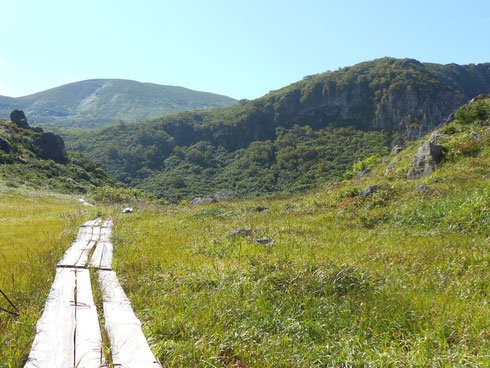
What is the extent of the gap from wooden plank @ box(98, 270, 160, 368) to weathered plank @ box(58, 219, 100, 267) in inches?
67.3

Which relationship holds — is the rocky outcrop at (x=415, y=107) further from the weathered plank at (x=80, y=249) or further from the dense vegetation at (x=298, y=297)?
the weathered plank at (x=80, y=249)

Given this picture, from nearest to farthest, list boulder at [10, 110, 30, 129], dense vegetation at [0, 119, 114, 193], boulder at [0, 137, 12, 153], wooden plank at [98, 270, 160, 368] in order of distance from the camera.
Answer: wooden plank at [98, 270, 160, 368]
dense vegetation at [0, 119, 114, 193]
boulder at [0, 137, 12, 153]
boulder at [10, 110, 30, 129]

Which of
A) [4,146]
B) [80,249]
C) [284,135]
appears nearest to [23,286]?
[80,249]

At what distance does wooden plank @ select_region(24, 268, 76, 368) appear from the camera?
8.25 ft

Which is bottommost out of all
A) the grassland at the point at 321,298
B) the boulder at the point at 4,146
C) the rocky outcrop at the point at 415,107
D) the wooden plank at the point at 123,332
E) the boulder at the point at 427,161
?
the grassland at the point at 321,298

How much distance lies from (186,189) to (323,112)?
80620 millimetres

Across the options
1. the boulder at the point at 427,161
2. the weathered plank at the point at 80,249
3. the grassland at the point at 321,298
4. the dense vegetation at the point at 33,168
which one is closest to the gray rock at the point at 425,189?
the grassland at the point at 321,298

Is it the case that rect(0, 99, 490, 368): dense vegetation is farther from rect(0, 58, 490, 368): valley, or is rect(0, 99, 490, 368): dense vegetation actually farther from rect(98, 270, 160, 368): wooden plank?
rect(98, 270, 160, 368): wooden plank

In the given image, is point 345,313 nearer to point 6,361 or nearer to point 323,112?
point 6,361

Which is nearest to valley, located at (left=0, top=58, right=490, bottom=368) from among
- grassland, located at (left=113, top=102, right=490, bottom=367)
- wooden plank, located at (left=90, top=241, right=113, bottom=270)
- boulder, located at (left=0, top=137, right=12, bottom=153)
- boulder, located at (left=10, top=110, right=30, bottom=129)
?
grassland, located at (left=113, top=102, right=490, bottom=367)

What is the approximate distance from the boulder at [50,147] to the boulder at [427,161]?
85102 millimetres

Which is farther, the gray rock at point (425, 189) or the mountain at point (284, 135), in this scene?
the mountain at point (284, 135)

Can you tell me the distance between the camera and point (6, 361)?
8.16ft

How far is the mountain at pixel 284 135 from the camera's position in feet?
320
